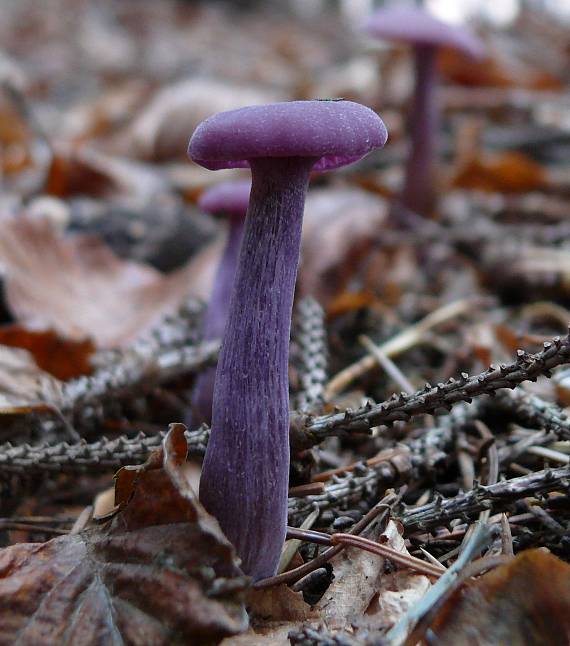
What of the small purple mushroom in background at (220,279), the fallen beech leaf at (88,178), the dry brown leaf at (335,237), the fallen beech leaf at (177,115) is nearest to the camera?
the small purple mushroom in background at (220,279)

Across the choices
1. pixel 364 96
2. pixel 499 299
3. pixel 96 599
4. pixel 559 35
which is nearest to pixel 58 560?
pixel 96 599

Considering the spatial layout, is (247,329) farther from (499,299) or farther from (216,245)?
(499,299)

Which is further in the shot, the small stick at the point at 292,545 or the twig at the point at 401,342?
the twig at the point at 401,342

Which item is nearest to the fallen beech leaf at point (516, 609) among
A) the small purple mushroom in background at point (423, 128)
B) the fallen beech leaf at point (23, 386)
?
the fallen beech leaf at point (23, 386)

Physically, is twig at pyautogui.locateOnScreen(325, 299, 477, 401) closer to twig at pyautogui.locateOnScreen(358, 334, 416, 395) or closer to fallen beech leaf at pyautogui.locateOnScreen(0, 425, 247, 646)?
twig at pyautogui.locateOnScreen(358, 334, 416, 395)

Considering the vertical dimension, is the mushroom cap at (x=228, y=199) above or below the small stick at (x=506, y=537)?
above

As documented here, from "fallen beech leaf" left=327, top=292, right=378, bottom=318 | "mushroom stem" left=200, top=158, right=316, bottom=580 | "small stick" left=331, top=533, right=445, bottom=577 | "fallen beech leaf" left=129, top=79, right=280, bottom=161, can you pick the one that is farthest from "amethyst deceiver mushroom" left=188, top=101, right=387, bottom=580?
"fallen beech leaf" left=129, top=79, right=280, bottom=161

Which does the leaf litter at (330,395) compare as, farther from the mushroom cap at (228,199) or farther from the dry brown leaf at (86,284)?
the mushroom cap at (228,199)
